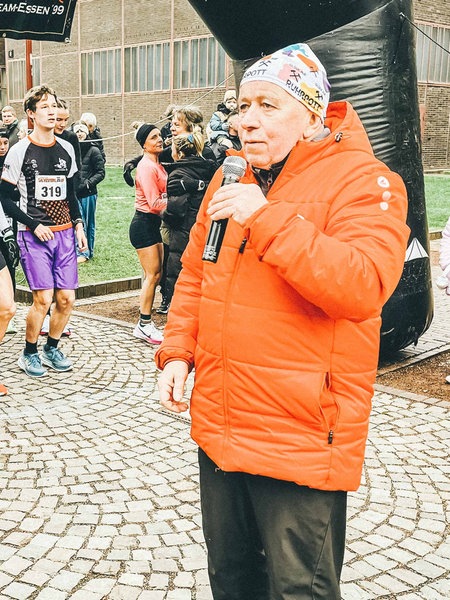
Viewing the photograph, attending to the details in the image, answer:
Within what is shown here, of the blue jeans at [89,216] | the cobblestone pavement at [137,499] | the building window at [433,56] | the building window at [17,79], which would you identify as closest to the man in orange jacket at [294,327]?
the cobblestone pavement at [137,499]

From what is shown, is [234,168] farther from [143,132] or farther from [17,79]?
[17,79]

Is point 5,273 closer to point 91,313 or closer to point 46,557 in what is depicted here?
point 46,557

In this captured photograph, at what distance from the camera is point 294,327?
2039 millimetres

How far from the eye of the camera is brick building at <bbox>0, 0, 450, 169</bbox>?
33969 millimetres

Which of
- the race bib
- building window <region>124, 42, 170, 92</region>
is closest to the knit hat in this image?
the race bib

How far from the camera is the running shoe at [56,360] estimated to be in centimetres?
627

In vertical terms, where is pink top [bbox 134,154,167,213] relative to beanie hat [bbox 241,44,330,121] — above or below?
below

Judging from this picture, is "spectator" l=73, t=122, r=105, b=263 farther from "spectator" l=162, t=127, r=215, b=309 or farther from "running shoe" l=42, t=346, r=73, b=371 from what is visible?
"running shoe" l=42, t=346, r=73, b=371

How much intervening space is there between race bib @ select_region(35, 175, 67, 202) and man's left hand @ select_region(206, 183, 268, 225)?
4360mm

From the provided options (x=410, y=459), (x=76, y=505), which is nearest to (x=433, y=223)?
(x=410, y=459)

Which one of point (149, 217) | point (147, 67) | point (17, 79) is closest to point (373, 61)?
point (149, 217)

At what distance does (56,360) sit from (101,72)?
36426 mm

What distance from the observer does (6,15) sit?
8.34m

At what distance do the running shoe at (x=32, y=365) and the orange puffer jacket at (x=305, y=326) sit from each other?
13.7 feet
